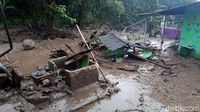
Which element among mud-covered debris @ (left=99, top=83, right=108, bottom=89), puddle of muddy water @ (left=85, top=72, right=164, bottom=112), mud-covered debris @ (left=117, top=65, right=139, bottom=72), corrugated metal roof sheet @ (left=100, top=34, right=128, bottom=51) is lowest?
mud-covered debris @ (left=117, top=65, right=139, bottom=72)

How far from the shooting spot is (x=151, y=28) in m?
21.2

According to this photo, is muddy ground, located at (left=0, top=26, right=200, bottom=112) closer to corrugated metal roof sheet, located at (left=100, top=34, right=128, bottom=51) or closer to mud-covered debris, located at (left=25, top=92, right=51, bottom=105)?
mud-covered debris, located at (left=25, top=92, right=51, bottom=105)

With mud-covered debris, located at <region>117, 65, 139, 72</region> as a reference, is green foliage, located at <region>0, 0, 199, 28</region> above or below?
above

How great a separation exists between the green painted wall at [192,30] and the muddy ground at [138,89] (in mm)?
950

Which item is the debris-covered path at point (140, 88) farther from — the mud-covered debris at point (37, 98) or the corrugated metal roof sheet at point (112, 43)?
the corrugated metal roof sheet at point (112, 43)

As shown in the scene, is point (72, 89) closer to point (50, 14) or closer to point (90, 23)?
point (50, 14)

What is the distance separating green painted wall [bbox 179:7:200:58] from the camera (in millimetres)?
11453

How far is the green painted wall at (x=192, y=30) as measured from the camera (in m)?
11.5

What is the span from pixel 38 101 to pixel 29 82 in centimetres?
177

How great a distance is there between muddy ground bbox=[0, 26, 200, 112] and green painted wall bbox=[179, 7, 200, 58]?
95 centimetres

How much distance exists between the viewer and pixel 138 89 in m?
7.36

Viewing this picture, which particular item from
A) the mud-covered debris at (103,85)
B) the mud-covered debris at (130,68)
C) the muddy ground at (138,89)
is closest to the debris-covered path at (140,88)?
the muddy ground at (138,89)

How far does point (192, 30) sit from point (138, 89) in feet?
20.9

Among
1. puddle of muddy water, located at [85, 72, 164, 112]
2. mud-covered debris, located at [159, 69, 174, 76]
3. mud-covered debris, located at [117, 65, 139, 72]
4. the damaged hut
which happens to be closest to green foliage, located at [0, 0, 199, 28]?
mud-covered debris, located at [117, 65, 139, 72]
